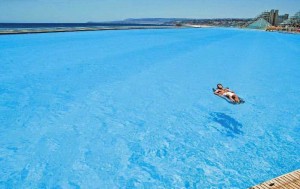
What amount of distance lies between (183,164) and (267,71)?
41.7ft

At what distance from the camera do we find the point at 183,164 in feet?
19.7

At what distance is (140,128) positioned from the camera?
772cm

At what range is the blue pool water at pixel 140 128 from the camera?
5.57m

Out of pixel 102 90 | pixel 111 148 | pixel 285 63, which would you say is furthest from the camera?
pixel 285 63

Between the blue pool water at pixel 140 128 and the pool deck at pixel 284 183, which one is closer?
the pool deck at pixel 284 183

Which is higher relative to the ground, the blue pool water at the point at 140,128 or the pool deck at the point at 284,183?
the pool deck at the point at 284,183

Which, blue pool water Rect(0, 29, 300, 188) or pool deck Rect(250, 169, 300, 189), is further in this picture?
blue pool water Rect(0, 29, 300, 188)

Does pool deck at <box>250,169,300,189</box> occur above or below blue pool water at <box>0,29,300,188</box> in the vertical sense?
above

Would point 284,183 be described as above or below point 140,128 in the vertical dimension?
above

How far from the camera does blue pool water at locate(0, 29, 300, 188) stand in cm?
557

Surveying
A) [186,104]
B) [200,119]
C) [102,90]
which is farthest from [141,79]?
[200,119]

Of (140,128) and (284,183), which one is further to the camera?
(140,128)

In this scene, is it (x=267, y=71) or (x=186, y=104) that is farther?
(x=267, y=71)

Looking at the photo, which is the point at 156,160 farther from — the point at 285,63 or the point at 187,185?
the point at 285,63
